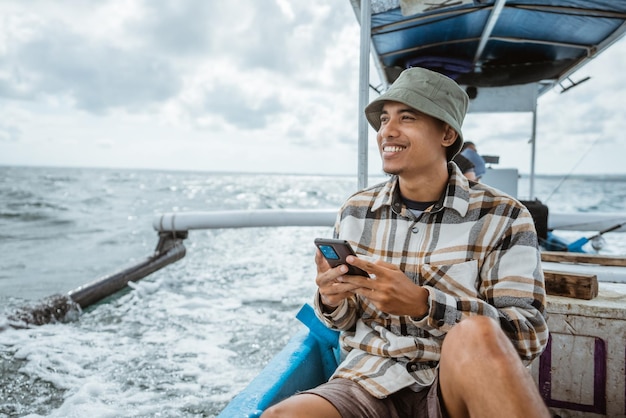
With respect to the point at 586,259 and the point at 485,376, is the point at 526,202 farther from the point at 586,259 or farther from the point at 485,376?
the point at 485,376

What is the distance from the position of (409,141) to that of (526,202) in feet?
15.2

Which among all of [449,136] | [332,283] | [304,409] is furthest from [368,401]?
[449,136]

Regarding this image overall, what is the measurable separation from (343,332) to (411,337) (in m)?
0.34

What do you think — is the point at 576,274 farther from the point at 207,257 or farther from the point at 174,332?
the point at 207,257

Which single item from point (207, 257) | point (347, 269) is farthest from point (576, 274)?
point (207, 257)

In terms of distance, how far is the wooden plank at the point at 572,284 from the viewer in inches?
84.5

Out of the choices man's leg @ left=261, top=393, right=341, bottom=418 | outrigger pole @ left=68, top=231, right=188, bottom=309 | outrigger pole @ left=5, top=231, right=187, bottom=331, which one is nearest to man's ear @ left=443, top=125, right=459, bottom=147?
man's leg @ left=261, top=393, right=341, bottom=418

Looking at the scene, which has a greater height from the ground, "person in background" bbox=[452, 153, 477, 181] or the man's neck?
"person in background" bbox=[452, 153, 477, 181]

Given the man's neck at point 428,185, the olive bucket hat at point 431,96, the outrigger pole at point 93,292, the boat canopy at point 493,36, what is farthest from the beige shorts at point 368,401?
the outrigger pole at point 93,292

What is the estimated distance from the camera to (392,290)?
57.2 inches

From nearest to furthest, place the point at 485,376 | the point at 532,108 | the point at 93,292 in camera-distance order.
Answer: the point at 485,376 < the point at 93,292 < the point at 532,108

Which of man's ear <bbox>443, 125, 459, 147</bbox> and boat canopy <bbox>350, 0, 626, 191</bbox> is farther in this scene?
boat canopy <bbox>350, 0, 626, 191</bbox>

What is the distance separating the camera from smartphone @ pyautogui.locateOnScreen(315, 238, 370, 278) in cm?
147

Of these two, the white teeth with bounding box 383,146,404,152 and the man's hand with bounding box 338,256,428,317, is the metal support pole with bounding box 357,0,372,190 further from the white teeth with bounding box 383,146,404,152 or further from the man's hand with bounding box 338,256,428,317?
the man's hand with bounding box 338,256,428,317
